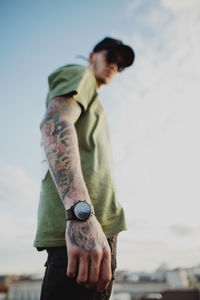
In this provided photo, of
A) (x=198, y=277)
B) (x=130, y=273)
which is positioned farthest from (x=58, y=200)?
(x=130, y=273)

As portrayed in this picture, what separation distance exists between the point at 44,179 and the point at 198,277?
46876 millimetres

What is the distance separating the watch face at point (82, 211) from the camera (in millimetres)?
1032

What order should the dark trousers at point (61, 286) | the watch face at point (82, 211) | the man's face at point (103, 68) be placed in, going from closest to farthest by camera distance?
the watch face at point (82, 211), the dark trousers at point (61, 286), the man's face at point (103, 68)

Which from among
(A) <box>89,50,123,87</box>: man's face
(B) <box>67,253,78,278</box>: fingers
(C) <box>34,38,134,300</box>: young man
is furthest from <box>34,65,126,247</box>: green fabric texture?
(A) <box>89,50,123,87</box>: man's face

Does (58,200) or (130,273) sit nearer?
(58,200)

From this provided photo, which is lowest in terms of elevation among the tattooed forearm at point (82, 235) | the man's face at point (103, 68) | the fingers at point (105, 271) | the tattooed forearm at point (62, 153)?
the fingers at point (105, 271)

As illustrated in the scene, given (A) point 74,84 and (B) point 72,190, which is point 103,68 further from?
(B) point 72,190

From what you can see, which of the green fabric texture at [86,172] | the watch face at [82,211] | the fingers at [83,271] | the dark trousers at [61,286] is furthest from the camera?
the green fabric texture at [86,172]

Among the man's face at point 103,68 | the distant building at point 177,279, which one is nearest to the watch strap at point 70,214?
the man's face at point 103,68

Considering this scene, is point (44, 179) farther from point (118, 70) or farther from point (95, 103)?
point (118, 70)

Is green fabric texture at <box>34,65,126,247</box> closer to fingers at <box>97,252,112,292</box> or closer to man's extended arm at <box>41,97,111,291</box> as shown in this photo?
man's extended arm at <box>41,97,111,291</box>

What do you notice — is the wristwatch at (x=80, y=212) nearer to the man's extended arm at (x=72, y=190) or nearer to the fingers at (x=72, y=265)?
the man's extended arm at (x=72, y=190)

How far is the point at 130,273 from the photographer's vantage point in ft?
146

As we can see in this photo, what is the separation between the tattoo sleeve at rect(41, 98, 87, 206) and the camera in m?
1.13
